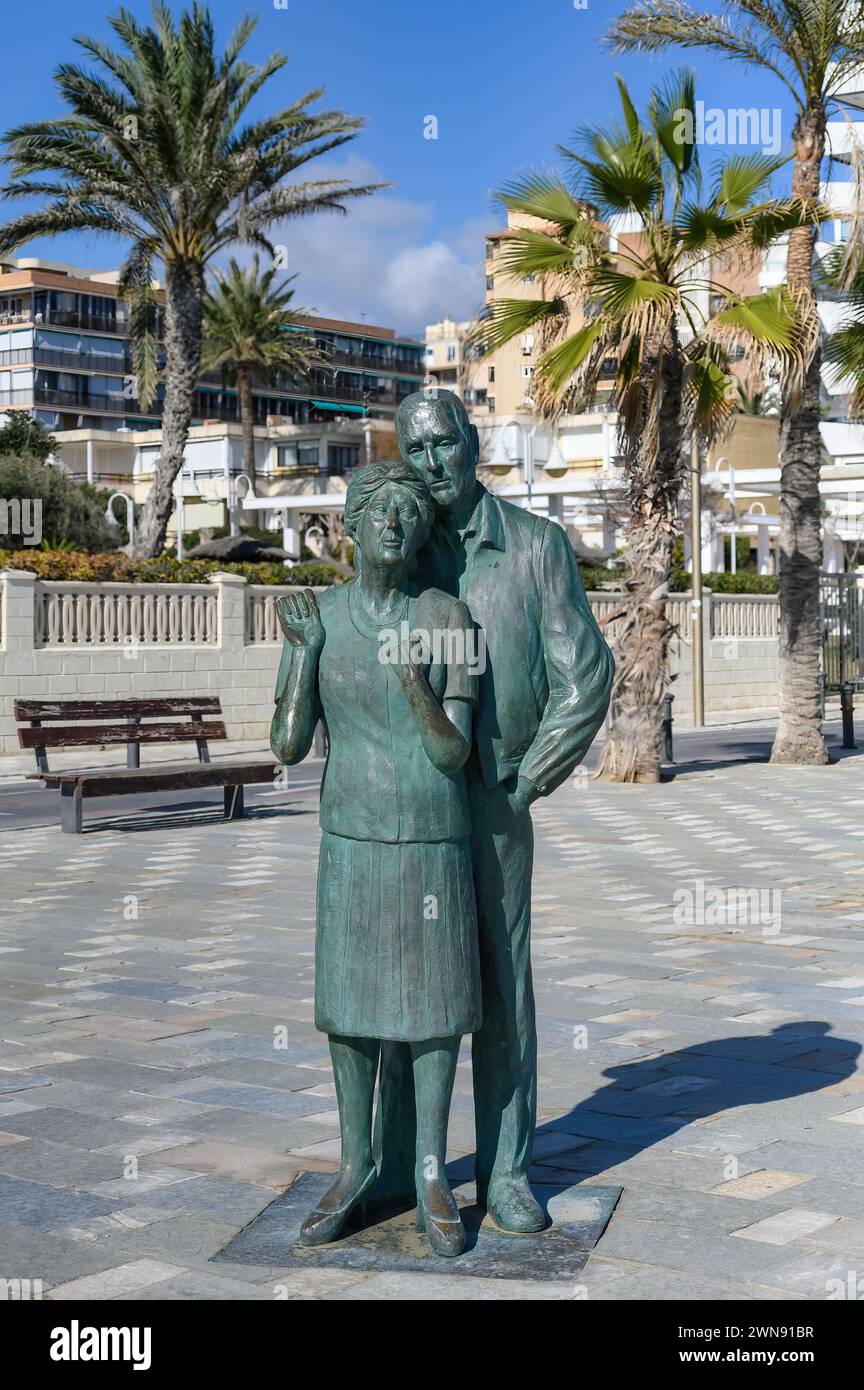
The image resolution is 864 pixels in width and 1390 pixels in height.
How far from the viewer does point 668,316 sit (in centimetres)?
1442

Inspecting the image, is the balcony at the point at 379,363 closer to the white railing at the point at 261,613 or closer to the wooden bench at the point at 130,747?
the white railing at the point at 261,613

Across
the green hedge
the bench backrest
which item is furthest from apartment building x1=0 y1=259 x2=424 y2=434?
the bench backrest

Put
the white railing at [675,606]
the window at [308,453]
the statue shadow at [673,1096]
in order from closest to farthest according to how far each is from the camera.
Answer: the statue shadow at [673,1096] → the white railing at [675,606] → the window at [308,453]

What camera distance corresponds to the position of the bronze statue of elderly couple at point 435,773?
150 inches

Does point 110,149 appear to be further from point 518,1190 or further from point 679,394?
point 518,1190

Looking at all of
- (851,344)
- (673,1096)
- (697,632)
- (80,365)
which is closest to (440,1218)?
(673,1096)

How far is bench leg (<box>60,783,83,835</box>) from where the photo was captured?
41.3ft

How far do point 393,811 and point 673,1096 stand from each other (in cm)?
202

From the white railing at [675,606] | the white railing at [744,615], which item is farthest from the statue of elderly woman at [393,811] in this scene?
the white railing at [744,615]

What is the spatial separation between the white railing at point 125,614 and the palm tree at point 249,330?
105 feet

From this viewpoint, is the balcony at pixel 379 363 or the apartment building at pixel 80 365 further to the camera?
the balcony at pixel 379 363

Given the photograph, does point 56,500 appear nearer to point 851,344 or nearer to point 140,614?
point 140,614
